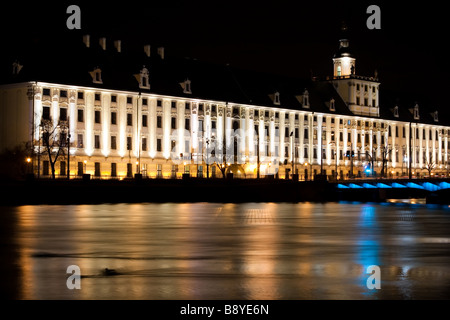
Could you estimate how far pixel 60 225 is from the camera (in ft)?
128

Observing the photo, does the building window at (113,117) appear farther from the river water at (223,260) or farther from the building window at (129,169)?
the river water at (223,260)

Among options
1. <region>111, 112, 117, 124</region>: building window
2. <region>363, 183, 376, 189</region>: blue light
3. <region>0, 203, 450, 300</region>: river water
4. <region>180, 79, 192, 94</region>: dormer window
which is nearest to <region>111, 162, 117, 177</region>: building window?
<region>111, 112, 117, 124</region>: building window

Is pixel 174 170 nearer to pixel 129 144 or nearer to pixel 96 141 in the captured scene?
pixel 129 144

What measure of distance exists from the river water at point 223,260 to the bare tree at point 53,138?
48574mm

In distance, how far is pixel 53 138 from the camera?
90.9 m

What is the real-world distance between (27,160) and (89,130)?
976 centimetres

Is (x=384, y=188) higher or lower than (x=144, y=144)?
lower

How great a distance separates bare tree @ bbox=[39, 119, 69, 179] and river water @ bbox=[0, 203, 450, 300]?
159 feet

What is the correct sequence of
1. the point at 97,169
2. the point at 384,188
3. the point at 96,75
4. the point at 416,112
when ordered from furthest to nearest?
the point at 416,112
the point at 384,188
the point at 96,75
the point at 97,169

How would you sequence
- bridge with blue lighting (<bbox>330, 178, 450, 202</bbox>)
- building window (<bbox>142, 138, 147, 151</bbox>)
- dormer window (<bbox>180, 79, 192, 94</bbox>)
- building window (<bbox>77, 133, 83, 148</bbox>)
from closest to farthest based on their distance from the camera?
1. building window (<bbox>77, 133, 83, 148</bbox>)
2. bridge with blue lighting (<bbox>330, 178, 450, 202</bbox>)
3. building window (<bbox>142, 138, 147, 151</bbox>)
4. dormer window (<bbox>180, 79, 192, 94</bbox>)

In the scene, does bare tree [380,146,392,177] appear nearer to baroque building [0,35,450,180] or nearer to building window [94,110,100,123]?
baroque building [0,35,450,180]

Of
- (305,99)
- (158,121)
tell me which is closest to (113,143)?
(158,121)

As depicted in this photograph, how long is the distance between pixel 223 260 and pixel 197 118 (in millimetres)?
87602

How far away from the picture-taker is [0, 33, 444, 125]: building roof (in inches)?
3718
